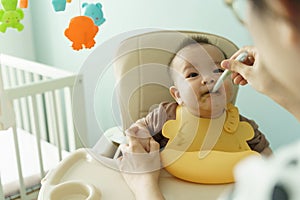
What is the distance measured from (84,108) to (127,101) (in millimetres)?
407

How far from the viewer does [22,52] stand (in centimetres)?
226

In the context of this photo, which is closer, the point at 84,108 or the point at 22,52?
the point at 84,108

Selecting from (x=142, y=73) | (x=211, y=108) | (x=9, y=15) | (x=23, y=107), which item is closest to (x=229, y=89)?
(x=211, y=108)

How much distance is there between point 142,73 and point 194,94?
0.65 feet

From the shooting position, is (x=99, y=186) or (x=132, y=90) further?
(x=132, y=90)

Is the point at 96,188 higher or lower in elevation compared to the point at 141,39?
lower

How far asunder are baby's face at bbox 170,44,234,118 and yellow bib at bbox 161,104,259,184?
0.9 inches

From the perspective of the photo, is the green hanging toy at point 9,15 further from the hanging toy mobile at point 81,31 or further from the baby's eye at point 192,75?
the baby's eye at point 192,75

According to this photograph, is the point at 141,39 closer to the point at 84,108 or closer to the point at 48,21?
the point at 84,108

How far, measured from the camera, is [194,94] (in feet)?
3.07

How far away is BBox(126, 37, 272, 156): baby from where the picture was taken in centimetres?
93

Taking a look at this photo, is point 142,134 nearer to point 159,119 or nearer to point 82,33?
point 159,119

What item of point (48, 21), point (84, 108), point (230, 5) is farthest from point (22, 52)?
point (230, 5)

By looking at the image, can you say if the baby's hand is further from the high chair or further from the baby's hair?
the baby's hair
